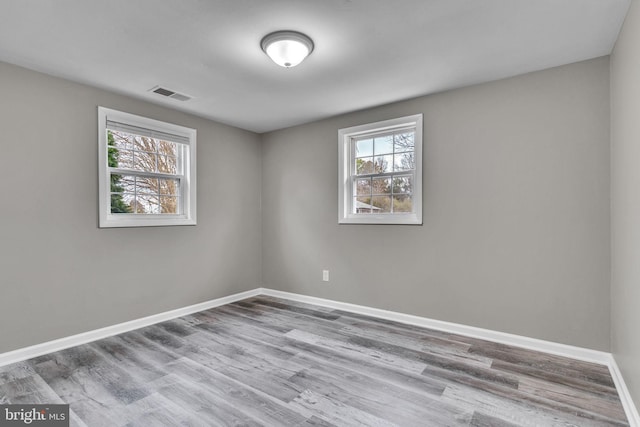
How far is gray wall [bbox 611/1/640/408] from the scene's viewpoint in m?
1.79

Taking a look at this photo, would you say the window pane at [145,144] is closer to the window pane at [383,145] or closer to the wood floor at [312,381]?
the wood floor at [312,381]

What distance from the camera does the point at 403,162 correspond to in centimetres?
360

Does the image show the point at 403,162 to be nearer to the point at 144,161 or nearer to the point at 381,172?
the point at 381,172

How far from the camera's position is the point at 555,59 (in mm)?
2553

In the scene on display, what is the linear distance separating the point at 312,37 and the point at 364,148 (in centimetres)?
183

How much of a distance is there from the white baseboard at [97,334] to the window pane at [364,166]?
2385 mm

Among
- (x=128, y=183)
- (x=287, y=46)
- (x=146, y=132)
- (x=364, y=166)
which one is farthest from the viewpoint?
(x=364, y=166)

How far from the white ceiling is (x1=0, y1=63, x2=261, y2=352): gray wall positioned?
12.1 inches

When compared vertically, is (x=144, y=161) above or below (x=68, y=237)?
above

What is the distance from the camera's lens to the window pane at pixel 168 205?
3707 millimetres

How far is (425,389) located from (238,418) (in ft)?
3.91

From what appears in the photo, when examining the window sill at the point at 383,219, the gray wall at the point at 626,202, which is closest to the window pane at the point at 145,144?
the window sill at the point at 383,219

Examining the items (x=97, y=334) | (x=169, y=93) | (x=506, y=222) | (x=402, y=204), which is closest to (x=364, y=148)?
(x=402, y=204)

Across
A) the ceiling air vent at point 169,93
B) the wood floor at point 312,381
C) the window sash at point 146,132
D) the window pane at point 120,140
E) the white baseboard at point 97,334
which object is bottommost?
the wood floor at point 312,381
